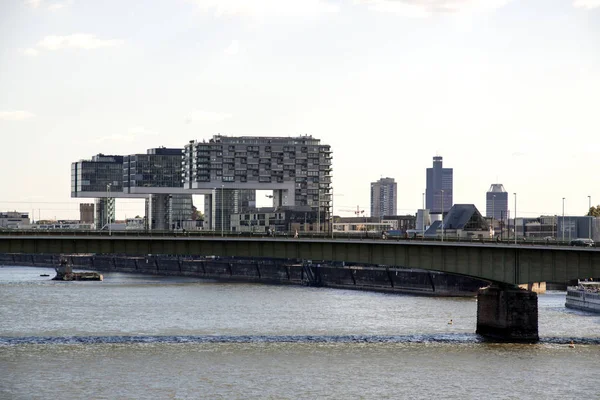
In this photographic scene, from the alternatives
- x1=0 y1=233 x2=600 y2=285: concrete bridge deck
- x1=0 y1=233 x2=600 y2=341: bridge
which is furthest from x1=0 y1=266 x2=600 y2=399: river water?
x1=0 y1=233 x2=600 y2=285: concrete bridge deck

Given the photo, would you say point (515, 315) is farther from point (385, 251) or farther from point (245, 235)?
point (245, 235)

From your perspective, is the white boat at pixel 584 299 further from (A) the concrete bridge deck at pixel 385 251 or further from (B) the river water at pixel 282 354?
(A) the concrete bridge deck at pixel 385 251

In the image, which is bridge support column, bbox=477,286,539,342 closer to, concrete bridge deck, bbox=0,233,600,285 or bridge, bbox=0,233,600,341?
bridge, bbox=0,233,600,341

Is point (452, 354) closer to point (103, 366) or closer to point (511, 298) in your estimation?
point (511, 298)

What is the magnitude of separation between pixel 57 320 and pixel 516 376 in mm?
60670

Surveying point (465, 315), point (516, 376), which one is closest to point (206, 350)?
point (516, 376)

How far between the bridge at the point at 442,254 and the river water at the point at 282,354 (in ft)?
11.6

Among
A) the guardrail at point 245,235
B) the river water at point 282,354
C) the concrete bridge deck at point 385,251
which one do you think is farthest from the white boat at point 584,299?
the concrete bridge deck at point 385,251

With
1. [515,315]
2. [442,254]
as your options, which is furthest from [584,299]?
[442,254]

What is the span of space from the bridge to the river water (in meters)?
3.54

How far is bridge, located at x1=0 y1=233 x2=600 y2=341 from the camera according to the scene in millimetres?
93688

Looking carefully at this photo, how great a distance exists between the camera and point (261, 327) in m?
112

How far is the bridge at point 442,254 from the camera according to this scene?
307 ft

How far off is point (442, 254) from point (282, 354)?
806 inches
